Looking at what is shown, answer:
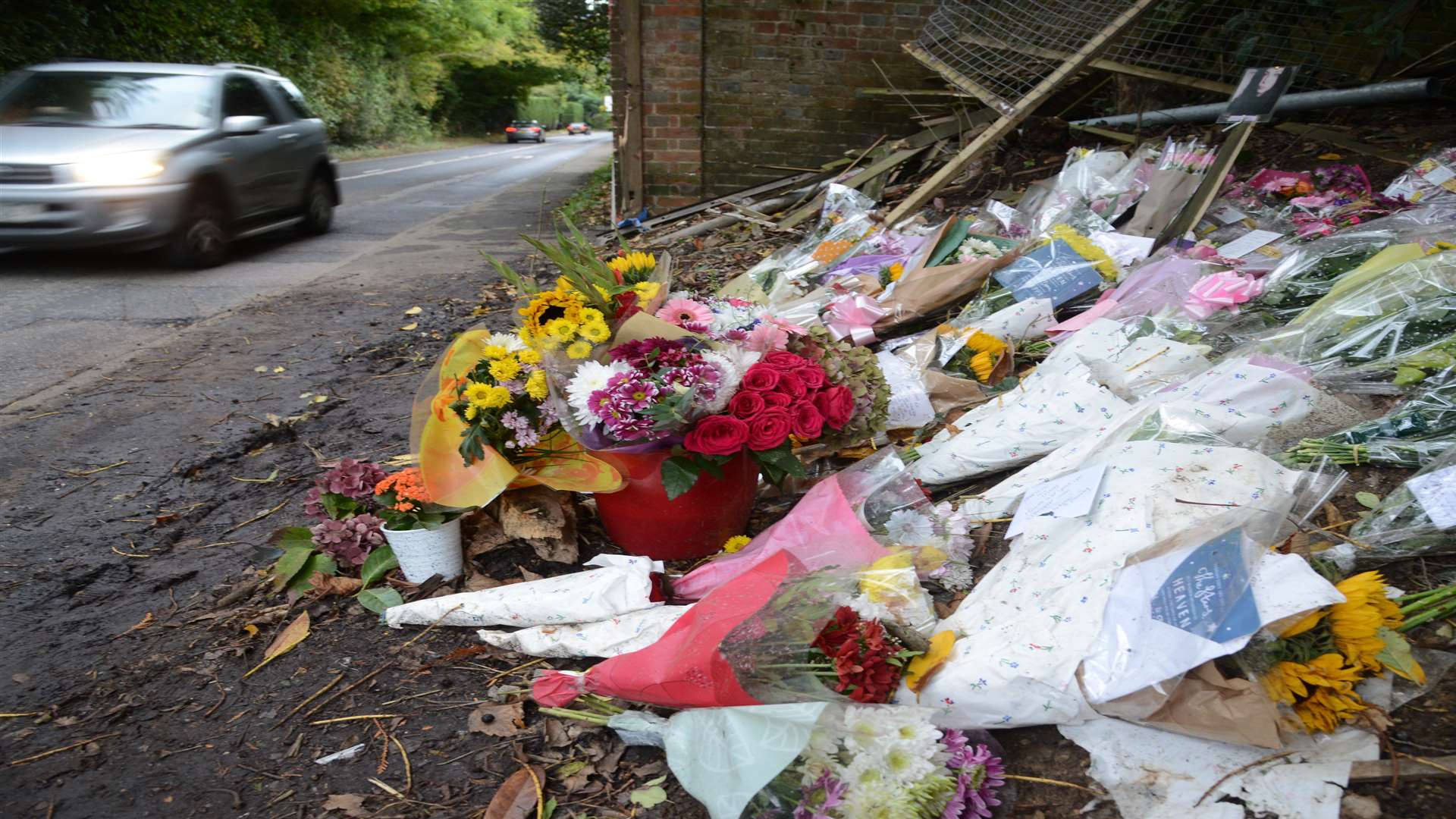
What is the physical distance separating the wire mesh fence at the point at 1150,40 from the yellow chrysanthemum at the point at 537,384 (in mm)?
3963

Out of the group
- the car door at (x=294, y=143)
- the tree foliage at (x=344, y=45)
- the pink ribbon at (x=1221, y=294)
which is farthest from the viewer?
the tree foliage at (x=344, y=45)

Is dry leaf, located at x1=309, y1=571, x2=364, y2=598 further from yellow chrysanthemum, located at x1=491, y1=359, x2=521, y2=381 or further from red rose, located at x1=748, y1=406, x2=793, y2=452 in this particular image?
red rose, located at x1=748, y1=406, x2=793, y2=452

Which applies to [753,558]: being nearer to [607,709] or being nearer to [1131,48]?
[607,709]

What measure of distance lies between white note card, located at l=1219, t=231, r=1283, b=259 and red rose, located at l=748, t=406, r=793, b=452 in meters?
2.59

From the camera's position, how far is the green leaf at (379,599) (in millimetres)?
2213

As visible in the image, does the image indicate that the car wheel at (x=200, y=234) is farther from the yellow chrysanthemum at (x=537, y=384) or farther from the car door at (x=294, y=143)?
the yellow chrysanthemum at (x=537, y=384)

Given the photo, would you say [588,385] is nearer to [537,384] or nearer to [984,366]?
[537,384]

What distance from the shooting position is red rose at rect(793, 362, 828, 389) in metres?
2.14

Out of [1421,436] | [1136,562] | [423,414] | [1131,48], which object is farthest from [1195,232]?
[423,414]

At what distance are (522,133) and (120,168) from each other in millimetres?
28839

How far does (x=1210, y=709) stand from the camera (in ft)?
4.83

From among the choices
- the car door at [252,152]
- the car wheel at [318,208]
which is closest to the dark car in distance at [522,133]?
the car wheel at [318,208]

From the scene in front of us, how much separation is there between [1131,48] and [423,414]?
5011 millimetres

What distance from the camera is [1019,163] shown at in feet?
18.9
